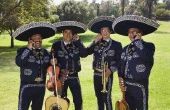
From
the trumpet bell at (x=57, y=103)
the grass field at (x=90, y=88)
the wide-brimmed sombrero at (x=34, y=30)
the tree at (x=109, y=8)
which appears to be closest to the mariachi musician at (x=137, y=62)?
the trumpet bell at (x=57, y=103)

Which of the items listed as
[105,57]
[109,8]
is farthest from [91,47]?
[109,8]

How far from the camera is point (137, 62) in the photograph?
9.47 meters

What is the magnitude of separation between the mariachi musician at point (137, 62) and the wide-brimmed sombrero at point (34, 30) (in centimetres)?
171

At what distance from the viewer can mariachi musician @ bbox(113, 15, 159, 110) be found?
30.9 feet

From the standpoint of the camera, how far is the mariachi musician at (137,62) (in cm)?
942

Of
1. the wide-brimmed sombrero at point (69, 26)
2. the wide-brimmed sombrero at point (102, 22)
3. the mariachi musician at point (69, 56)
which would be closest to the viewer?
the wide-brimmed sombrero at point (69, 26)

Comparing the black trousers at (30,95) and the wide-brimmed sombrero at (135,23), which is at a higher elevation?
the wide-brimmed sombrero at (135,23)

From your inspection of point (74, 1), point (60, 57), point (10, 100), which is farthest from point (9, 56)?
point (74, 1)

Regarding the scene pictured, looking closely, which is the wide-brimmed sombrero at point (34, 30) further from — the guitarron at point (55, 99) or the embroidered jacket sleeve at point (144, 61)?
the embroidered jacket sleeve at point (144, 61)

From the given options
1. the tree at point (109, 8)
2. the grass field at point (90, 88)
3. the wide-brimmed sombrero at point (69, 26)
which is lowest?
the grass field at point (90, 88)

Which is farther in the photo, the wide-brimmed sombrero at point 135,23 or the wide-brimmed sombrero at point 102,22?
the wide-brimmed sombrero at point 102,22

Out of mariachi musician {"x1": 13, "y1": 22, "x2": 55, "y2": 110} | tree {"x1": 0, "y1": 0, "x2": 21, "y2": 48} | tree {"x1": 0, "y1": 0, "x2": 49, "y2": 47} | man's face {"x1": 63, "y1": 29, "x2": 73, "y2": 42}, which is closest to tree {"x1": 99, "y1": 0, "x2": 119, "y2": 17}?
tree {"x1": 0, "y1": 0, "x2": 49, "y2": 47}

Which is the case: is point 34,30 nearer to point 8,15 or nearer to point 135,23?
point 135,23

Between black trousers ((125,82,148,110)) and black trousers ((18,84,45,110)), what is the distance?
213 cm
